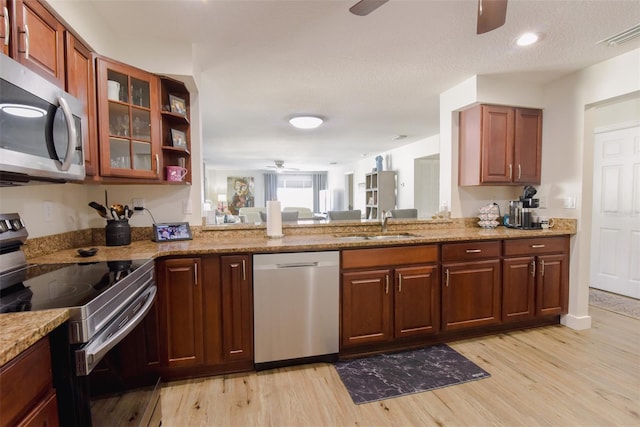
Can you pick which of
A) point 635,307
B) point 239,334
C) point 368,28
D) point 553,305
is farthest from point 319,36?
point 635,307

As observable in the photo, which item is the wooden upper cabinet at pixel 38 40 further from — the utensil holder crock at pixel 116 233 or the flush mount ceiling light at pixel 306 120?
the flush mount ceiling light at pixel 306 120

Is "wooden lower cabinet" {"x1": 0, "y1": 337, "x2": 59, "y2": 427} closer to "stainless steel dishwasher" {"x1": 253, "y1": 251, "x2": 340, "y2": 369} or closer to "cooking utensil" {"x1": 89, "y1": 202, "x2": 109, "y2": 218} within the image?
"stainless steel dishwasher" {"x1": 253, "y1": 251, "x2": 340, "y2": 369}

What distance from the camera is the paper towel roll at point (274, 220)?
2541 millimetres

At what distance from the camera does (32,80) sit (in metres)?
1.10

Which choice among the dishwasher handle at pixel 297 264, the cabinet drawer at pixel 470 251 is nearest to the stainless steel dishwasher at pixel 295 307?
the dishwasher handle at pixel 297 264

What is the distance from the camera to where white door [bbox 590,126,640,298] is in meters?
3.51

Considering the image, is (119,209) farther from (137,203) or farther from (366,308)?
(366,308)

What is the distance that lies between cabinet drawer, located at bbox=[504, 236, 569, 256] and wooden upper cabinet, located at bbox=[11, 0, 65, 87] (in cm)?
322

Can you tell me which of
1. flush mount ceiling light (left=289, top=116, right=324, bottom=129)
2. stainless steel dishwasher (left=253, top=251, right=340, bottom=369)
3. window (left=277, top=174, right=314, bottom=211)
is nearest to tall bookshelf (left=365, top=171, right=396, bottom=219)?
flush mount ceiling light (left=289, top=116, right=324, bottom=129)

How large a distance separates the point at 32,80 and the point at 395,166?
19.9ft

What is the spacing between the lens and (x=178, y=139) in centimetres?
234

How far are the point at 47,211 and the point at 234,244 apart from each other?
1.12 meters

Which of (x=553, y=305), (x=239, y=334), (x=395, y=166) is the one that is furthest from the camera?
(x=395, y=166)

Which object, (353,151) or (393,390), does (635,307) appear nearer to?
(393,390)
